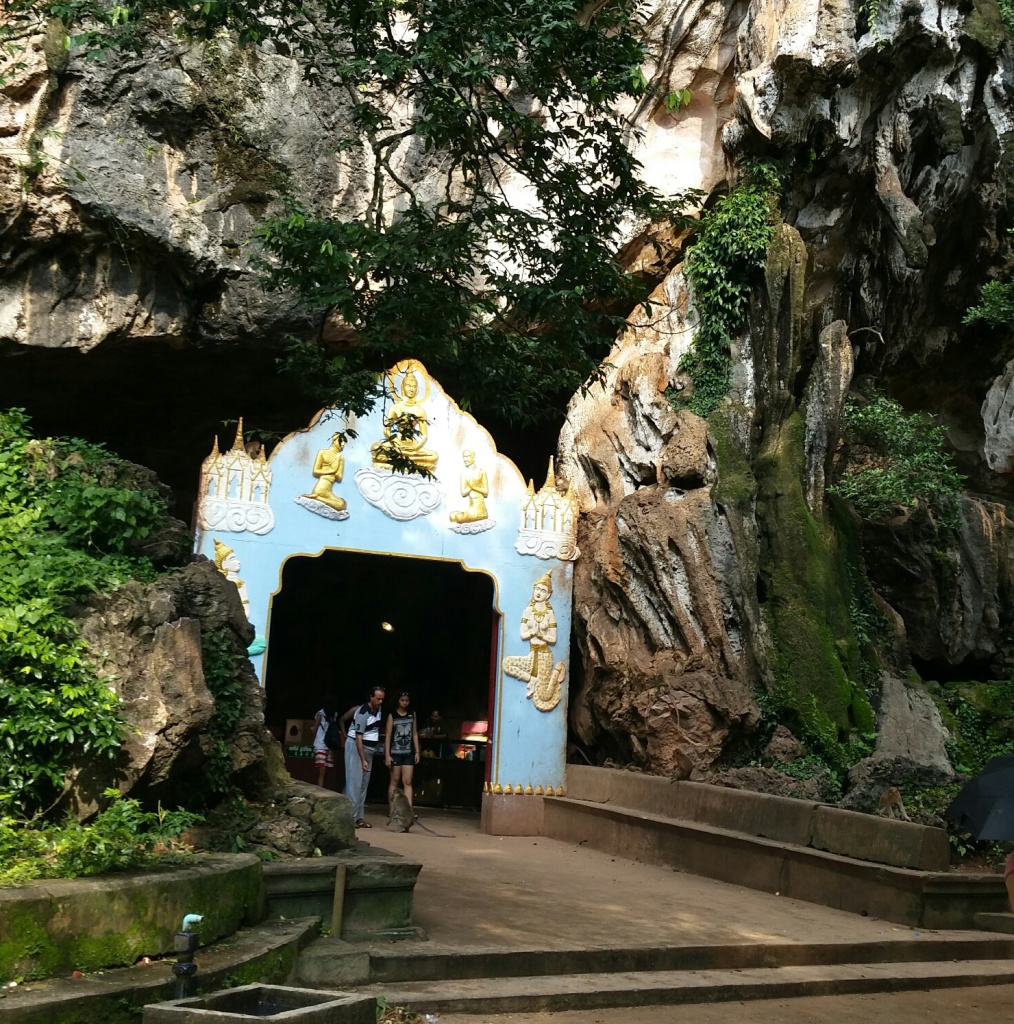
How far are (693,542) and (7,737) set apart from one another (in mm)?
9113

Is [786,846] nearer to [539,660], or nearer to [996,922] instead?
[996,922]

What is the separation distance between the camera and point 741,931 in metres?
7.64

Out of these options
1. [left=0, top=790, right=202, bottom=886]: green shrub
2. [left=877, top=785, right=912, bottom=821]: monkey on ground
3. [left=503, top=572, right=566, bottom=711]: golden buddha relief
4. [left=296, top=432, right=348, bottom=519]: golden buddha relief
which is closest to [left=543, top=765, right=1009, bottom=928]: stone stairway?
[left=877, top=785, right=912, bottom=821]: monkey on ground

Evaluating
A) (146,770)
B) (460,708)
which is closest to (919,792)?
(146,770)

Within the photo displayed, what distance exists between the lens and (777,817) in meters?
9.84

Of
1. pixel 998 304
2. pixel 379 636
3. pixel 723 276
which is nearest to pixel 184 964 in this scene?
pixel 723 276

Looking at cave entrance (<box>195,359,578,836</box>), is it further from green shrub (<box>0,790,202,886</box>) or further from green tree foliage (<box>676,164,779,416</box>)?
green shrub (<box>0,790,202,886</box>)

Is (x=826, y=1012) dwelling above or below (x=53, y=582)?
below

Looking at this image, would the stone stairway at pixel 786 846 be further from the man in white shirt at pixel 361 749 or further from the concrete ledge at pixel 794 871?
the man in white shirt at pixel 361 749

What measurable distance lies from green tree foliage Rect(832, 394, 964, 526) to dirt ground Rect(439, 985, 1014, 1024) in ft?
32.0

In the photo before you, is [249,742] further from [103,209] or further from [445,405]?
[103,209]

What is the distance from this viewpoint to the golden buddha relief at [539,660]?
13.7 meters

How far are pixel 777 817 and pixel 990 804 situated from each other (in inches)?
196

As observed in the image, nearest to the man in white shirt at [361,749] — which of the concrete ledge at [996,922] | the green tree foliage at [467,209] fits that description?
the green tree foliage at [467,209]
